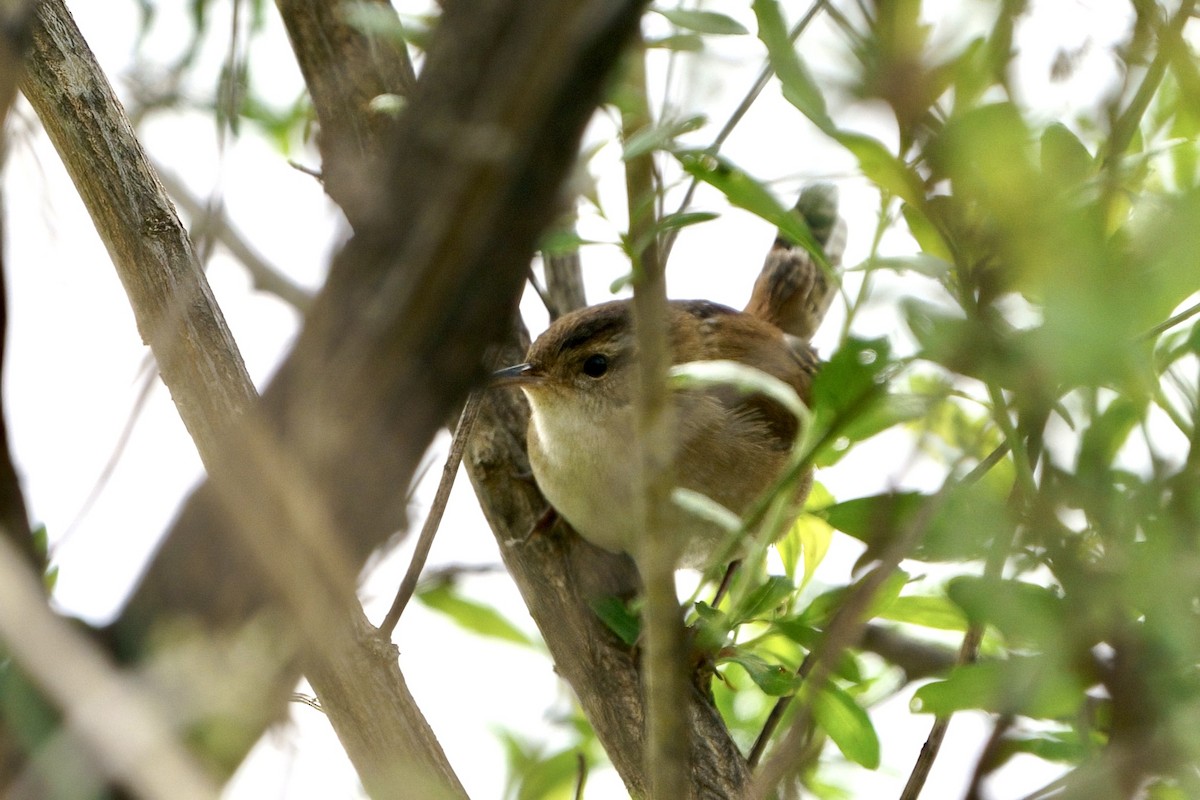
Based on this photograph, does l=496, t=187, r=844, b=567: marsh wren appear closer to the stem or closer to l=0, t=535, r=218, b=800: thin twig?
the stem

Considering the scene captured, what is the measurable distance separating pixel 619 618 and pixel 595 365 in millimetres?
1090

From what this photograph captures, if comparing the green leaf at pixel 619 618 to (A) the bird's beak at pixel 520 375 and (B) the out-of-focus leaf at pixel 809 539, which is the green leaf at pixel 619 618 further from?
(A) the bird's beak at pixel 520 375

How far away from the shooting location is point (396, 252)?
0.97 meters

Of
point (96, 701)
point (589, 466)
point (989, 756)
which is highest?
point (589, 466)

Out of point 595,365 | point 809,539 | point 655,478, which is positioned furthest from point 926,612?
point 595,365

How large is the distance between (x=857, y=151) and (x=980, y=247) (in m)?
0.19

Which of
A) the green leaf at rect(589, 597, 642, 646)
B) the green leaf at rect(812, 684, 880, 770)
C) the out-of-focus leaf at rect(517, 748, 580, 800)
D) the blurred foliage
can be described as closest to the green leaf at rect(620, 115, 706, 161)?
the blurred foliage

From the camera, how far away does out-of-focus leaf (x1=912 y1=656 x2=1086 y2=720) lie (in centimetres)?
107

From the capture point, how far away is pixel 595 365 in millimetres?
3396

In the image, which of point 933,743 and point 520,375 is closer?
point 933,743

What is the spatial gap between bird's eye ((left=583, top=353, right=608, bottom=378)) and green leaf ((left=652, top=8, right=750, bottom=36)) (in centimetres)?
190

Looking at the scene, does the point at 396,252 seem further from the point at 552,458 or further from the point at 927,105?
the point at 552,458

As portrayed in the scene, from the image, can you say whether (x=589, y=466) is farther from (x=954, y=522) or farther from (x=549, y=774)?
(x=954, y=522)

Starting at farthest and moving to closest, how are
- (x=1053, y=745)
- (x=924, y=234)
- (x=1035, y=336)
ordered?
(x=1053, y=745) → (x=924, y=234) → (x=1035, y=336)
